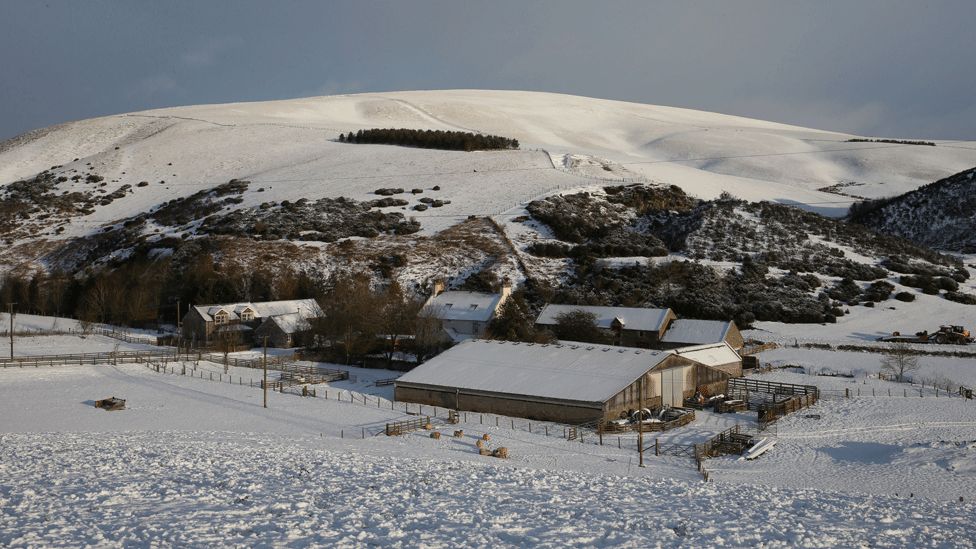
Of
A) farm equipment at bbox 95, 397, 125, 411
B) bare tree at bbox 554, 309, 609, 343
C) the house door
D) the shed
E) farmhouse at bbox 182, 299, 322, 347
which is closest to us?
farm equipment at bbox 95, 397, 125, 411

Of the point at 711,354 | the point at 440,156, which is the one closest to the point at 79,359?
the point at 711,354

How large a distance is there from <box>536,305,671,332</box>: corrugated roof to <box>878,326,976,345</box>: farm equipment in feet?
62.4

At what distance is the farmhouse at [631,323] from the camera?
5309 cm

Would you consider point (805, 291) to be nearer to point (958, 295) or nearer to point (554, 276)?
point (958, 295)

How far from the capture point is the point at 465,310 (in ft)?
194

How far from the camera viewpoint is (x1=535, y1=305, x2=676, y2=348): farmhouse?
53094 millimetres

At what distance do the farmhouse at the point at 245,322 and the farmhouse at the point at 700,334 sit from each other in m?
26.8

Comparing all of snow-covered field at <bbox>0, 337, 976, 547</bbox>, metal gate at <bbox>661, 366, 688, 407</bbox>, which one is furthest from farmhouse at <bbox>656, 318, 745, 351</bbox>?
snow-covered field at <bbox>0, 337, 976, 547</bbox>

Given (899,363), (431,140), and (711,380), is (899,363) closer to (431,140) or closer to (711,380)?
(711,380)

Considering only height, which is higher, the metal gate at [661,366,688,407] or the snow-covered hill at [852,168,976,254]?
the snow-covered hill at [852,168,976,254]

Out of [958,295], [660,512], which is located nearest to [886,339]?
[958,295]

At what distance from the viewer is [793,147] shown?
173000 millimetres

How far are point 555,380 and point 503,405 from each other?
2.82 metres

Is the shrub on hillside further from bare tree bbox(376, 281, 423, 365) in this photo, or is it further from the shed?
bare tree bbox(376, 281, 423, 365)
